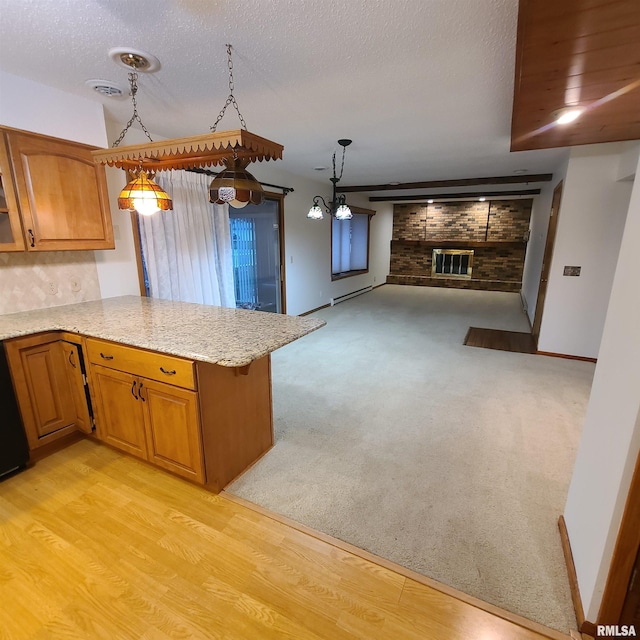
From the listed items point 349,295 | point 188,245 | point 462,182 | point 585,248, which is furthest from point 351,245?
point 188,245

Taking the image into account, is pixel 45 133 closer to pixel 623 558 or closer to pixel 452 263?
pixel 623 558

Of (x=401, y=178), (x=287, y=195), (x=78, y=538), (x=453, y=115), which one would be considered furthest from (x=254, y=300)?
(x=78, y=538)

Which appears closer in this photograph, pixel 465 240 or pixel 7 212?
pixel 7 212

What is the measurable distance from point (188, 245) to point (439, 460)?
9.87 ft

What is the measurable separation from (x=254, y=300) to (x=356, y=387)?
2.72 m

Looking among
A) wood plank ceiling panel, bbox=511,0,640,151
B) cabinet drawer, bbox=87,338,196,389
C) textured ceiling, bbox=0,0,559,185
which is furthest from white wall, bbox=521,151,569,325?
cabinet drawer, bbox=87,338,196,389

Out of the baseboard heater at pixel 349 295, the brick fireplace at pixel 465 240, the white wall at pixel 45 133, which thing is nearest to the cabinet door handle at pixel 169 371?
the white wall at pixel 45 133

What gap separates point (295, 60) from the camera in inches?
74.1

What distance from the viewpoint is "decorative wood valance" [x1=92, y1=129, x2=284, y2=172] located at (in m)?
1.58

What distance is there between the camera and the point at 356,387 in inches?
131

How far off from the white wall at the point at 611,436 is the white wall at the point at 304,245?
4.20 metres

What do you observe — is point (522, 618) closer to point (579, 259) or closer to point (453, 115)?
point (453, 115)

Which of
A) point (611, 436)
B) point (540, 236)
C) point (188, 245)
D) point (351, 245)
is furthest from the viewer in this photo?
point (351, 245)

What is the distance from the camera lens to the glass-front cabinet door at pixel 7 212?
204 cm
